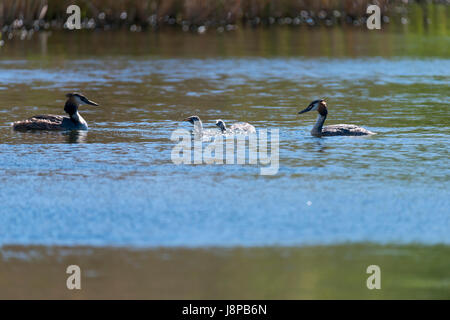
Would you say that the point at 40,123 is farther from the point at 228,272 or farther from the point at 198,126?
the point at 228,272

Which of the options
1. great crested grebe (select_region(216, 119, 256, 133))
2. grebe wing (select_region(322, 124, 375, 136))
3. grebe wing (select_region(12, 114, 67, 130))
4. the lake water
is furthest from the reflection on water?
grebe wing (select_region(12, 114, 67, 130))

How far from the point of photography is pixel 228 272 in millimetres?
7359

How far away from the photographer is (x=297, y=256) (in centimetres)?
780

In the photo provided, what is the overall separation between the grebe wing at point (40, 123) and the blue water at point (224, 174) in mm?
230

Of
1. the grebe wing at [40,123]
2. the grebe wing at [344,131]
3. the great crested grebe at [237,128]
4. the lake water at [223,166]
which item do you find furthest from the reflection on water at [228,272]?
the grebe wing at [40,123]

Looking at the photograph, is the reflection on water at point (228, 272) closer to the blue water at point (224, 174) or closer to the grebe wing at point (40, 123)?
the blue water at point (224, 174)

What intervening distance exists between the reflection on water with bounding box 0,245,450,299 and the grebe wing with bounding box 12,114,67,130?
6416 mm

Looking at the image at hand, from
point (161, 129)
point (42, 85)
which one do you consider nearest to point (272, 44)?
point (42, 85)

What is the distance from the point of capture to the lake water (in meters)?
8.71

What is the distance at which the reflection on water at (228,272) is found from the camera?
7.00m

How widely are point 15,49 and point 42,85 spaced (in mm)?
7274

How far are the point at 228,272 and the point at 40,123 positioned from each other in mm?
7686

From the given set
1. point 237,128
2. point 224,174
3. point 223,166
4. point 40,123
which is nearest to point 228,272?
point 224,174

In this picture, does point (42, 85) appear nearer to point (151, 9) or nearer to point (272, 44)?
point (272, 44)
